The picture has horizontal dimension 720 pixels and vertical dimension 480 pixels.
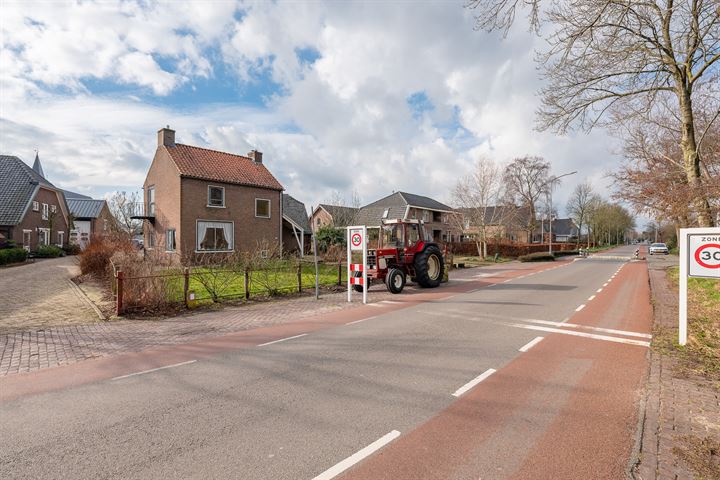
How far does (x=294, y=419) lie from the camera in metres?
3.98

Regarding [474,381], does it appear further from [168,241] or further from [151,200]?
[151,200]

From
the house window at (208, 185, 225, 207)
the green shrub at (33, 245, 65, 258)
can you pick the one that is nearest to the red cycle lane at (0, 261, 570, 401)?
the house window at (208, 185, 225, 207)

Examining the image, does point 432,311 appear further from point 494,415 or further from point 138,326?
point 138,326

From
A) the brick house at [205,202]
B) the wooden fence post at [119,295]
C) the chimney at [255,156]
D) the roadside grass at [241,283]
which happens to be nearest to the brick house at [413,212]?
the chimney at [255,156]

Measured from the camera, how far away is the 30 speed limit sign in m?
6.34

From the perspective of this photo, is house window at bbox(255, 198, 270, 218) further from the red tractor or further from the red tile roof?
the red tractor

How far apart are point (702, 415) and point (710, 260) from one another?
143 inches

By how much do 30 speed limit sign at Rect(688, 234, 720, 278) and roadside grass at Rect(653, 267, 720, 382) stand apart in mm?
1186

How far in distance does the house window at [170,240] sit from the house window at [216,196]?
9.26ft

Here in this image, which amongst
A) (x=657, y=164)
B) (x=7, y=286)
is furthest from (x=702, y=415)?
(x=7, y=286)

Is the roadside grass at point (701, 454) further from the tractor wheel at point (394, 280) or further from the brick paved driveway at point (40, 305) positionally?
the brick paved driveway at point (40, 305)

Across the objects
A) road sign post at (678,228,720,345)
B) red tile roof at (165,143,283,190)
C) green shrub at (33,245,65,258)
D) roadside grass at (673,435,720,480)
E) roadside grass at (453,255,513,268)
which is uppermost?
red tile roof at (165,143,283,190)

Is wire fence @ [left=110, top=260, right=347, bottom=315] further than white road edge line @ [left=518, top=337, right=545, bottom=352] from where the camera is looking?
Yes

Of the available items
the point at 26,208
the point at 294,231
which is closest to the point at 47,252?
the point at 26,208
